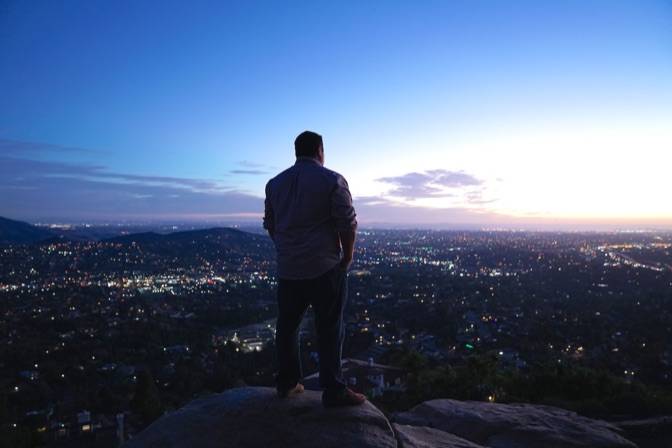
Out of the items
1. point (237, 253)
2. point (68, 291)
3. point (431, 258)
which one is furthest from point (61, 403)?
point (431, 258)

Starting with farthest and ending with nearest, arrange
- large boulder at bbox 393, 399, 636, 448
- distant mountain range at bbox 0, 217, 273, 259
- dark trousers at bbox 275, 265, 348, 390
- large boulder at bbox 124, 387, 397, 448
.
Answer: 1. distant mountain range at bbox 0, 217, 273, 259
2. large boulder at bbox 393, 399, 636, 448
3. dark trousers at bbox 275, 265, 348, 390
4. large boulder at bbox 124, 387, 397, 448

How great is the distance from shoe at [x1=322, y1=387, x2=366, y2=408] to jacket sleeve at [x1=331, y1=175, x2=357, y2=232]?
1.38m

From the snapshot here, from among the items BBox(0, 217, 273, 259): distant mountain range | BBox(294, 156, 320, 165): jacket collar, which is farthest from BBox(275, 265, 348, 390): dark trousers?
BBox(0, 217, 273, 259): distant mountain range

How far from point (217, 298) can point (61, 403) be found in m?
32.2

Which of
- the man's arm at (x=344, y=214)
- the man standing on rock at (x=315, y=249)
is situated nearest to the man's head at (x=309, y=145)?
the man standing on rock at (x=315, y=249)

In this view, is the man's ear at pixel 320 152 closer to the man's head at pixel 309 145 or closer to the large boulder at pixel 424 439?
the man's head at pixel 309 145

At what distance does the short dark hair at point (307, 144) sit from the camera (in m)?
3.26

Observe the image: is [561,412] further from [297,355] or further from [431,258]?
[431,258]

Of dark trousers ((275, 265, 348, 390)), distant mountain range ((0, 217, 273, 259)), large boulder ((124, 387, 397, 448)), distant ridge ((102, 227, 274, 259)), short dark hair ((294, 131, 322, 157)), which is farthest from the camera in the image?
distant mountain range ((0, 217, 273, 259))

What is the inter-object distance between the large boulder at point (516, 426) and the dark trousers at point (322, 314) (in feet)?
7.74

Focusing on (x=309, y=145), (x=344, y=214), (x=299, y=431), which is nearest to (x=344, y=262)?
(x=344, y=214)

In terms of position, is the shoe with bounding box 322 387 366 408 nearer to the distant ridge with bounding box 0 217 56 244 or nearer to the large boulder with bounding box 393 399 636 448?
the large boulder with bounding box 393 399 636 448

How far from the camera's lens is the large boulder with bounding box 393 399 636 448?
14.2 ft

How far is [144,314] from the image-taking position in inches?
1598
